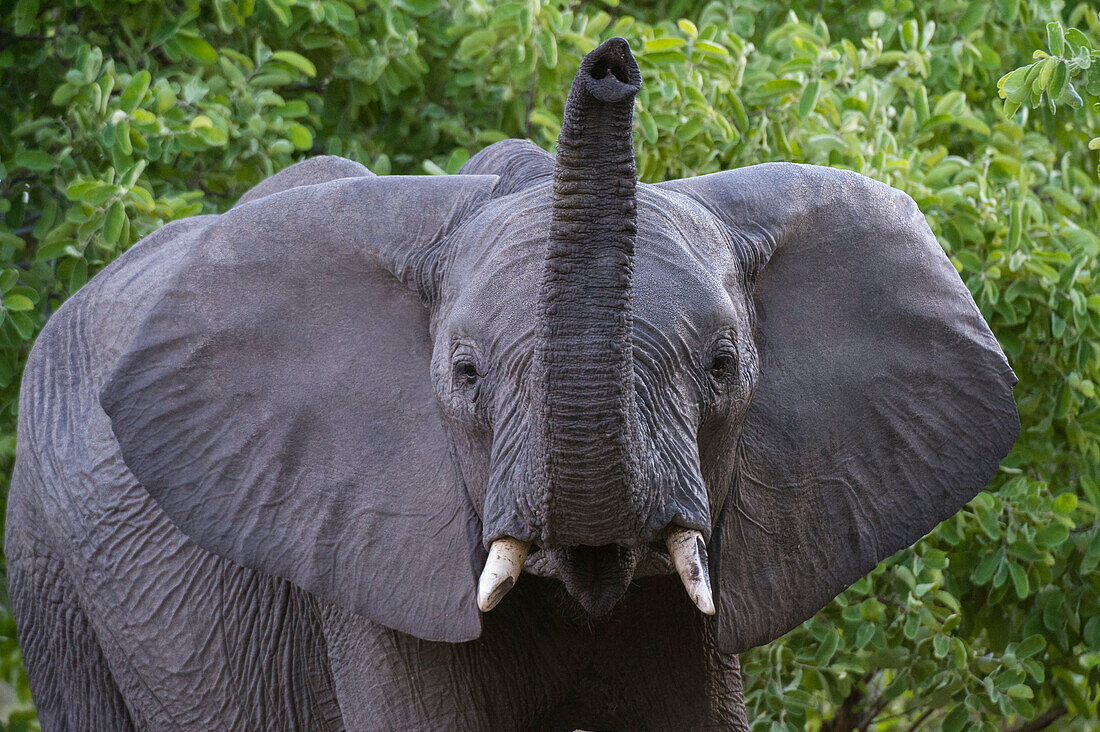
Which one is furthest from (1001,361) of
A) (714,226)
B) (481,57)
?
(481,57)

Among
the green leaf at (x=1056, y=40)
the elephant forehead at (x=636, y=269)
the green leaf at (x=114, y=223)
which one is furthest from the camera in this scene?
the green leaf at (x=114, y=223)

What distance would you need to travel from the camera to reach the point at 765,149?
464cm

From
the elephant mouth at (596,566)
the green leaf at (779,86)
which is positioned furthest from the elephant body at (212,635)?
the green leaf at (779,86)

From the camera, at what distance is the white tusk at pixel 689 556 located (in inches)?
90.4

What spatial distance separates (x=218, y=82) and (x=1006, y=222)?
210cm

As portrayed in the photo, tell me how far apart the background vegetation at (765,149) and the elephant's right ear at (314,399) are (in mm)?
1324

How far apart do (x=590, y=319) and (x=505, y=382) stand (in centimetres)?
28

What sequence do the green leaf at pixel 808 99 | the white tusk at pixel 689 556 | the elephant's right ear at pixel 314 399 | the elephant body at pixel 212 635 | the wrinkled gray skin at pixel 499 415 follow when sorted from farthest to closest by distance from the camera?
the green leaf at pixel 808 99, the elephant body at pixel 212 635, the elephant's right ear at pixel 314 399, the wrinkled gray skin at pixel 499 415, the white tusk at pixel 689 556

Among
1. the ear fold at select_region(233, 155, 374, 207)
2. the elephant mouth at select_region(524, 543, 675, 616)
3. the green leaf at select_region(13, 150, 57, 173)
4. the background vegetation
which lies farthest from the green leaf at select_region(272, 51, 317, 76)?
the elephant mouth at select_region(524, 543, 675, 616)

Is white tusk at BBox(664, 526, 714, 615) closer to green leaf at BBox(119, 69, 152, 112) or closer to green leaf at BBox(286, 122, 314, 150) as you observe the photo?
green leaf at BBox(119, 69, 152, 112)

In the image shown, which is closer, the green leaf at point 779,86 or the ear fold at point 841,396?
the ear fold at point 841,396

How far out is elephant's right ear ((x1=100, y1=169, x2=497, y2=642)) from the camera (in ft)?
8.96

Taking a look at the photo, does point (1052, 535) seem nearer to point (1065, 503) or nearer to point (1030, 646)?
point (1065, 503)

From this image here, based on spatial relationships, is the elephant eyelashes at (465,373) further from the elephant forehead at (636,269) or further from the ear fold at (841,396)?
the ear fold at (841,396)
